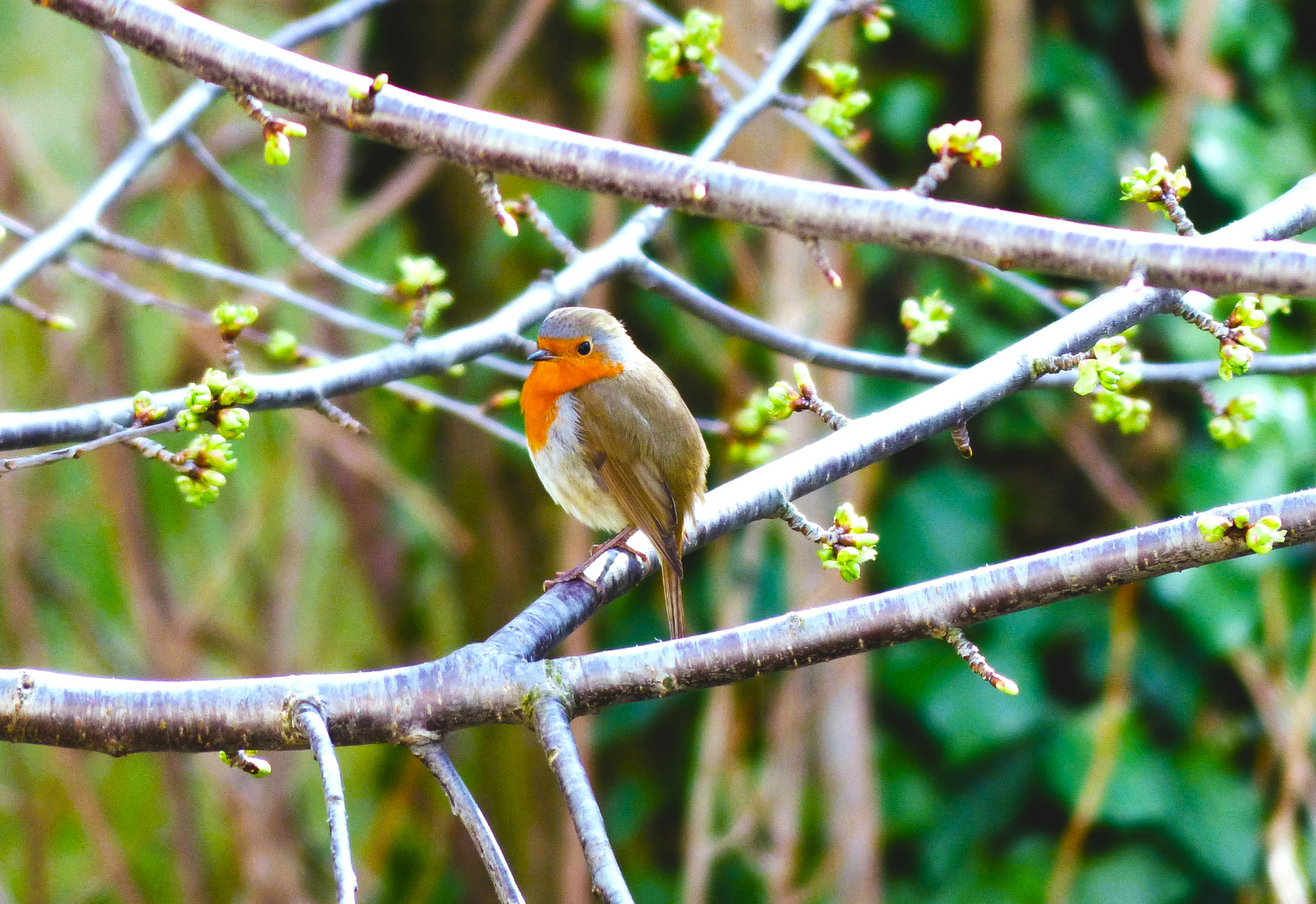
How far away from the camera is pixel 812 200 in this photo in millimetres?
1096

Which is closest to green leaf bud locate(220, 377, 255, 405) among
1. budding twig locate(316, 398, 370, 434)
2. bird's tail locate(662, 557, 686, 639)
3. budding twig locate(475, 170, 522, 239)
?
budding twig locate(316, 398, 370, 434)

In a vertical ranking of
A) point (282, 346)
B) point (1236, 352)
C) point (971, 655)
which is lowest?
point (971, 655)

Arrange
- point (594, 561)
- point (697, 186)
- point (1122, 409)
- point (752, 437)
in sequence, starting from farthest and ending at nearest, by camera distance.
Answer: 1. point (752, 437)
2. point (1122, 409)
3. point (594, 561)
4. point (697, 186)

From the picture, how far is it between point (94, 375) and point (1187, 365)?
11.4 feet

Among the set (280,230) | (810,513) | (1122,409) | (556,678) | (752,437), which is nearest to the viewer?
(556,678)

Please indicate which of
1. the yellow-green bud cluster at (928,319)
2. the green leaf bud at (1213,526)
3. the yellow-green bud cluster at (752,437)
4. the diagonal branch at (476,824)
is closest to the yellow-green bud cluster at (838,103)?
the yellow-green bud cluster at (928,319)

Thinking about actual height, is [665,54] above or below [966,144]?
above

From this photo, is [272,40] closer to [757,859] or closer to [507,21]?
[507,21]

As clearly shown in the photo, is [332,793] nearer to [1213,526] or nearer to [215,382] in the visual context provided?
[215,382]

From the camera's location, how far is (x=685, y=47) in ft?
7.35

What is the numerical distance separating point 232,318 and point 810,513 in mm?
2143

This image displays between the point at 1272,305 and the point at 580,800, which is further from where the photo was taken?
the point at 1272,305

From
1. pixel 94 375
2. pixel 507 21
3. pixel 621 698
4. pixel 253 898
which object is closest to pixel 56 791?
pixel 253 898

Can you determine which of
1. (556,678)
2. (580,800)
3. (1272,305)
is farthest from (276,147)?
(1272,305)
